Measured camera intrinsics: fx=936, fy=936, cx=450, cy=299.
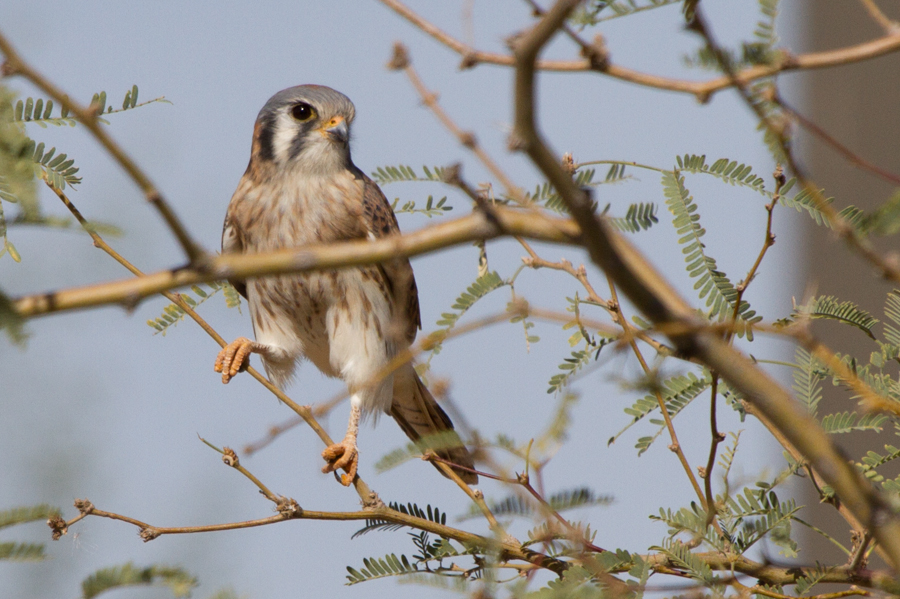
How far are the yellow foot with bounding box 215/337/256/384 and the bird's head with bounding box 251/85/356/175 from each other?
2.85 feet

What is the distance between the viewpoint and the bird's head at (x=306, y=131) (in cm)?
404

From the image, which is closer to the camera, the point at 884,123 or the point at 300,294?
the point at 300,294

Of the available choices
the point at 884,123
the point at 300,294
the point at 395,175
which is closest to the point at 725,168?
the point at 395,175

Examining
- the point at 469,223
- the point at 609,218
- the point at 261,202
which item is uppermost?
the point at 261,202

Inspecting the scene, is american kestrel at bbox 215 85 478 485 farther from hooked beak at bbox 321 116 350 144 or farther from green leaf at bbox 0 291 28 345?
green leaf at bbox 0 291 28 345

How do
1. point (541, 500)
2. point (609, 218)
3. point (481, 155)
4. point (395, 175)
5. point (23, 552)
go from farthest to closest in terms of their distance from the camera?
point (395, 175) → point (609, 218) → point (541, 500) → point (23, 552) → point (481, 155)

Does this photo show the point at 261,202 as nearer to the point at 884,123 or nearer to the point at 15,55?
the point at 15,55

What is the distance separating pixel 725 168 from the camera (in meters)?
2.22

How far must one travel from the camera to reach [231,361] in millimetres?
3553

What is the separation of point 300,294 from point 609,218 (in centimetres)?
204

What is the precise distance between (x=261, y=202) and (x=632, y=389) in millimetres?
3088

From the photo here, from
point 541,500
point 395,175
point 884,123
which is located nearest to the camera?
point 541,500

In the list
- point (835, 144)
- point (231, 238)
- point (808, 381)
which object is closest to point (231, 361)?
point (231, 238)

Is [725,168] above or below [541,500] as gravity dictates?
above
